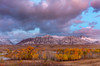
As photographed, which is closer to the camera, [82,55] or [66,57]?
[66,57]

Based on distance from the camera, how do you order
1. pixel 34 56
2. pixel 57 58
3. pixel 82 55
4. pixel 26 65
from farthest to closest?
pixel 82 55, pixel 34 56, pixel 57 58, pixel 26 65

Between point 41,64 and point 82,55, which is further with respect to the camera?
point 82,55

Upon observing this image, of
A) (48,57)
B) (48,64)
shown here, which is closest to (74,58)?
(48,57)

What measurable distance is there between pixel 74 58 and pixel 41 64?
9840 mm

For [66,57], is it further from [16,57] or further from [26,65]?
[16,57]

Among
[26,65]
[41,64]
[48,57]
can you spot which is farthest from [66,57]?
[26,65]

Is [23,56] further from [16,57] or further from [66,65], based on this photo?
[66,65]

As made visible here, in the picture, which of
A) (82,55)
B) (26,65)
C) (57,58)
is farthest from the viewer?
(82,55)

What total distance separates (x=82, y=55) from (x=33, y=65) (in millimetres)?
15694

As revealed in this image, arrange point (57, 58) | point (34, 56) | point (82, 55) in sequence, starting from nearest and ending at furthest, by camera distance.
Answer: point (57, 58), point (34, 56), point (82, 55)

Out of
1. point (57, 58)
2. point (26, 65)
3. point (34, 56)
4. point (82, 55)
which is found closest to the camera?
point (26, 65)

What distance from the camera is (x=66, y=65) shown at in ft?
76.7

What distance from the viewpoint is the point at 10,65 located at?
2305cm

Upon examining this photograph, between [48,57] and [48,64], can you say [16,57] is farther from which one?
[48,64]
